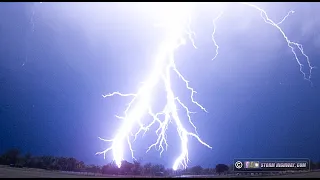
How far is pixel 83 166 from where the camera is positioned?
449 inches

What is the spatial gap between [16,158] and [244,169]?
26.9 feet

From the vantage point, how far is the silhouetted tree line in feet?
33.7

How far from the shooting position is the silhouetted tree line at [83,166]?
1026cm

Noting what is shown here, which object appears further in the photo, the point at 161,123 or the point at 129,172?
the point at 161,123

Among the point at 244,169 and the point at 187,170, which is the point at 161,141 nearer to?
the point at 187,170

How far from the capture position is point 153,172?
1073 centimetres

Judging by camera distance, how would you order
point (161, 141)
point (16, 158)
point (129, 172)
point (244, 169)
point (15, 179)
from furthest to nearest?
1. point (16, 158)
2. point (161, 141)
3. point (129, 172)
4. point (244, 169)
5. point (15, 179)

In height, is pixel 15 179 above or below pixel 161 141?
below

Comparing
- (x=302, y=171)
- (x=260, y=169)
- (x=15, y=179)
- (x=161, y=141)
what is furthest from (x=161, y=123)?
(x=15, y=179)

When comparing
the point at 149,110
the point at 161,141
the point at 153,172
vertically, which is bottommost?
the point at 153,172

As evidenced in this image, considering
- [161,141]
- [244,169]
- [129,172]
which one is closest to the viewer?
[244,169]

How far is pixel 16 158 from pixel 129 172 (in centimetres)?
459

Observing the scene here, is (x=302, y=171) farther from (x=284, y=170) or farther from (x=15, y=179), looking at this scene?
(x=15, y=179)

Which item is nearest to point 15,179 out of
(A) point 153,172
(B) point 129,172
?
(B) point 129,172
